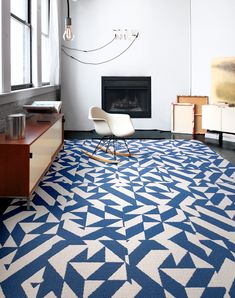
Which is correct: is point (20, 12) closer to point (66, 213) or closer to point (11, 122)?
point (11, 122)

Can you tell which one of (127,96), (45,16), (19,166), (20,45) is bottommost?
(19,166)

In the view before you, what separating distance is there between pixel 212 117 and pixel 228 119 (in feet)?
1.23

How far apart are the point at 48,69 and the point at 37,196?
4227 mm

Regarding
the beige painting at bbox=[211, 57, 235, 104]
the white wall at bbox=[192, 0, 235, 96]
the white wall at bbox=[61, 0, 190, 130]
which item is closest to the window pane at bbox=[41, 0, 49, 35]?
the white wall at bbox=[61, 0, 190, 130]

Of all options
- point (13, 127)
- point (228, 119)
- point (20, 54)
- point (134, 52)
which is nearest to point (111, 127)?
point (20, 54)

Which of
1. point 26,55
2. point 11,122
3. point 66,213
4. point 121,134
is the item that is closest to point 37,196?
point 66,213

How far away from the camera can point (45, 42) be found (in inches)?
271

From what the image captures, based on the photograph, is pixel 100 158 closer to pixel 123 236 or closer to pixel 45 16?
pixel 123 236

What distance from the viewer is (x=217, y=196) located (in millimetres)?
3469

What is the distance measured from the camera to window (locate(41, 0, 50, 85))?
6715 mm

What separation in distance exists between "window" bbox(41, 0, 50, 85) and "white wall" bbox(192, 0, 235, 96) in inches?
123

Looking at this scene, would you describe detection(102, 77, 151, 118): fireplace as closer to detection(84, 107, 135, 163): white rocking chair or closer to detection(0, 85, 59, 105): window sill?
detection(0, 85, 59, 105): window sill

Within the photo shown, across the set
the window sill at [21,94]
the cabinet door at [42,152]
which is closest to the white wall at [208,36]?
the window sill at [21,94]

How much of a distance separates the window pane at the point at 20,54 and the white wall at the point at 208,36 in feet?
12.0
